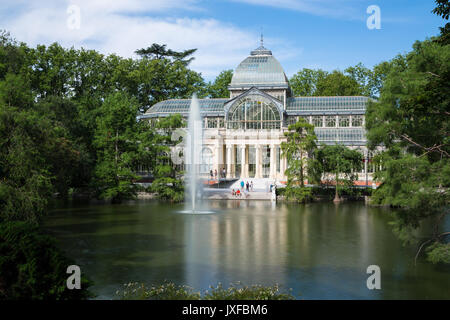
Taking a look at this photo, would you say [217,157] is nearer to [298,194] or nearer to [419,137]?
[298,194]

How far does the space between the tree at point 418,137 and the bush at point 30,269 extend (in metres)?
13.5

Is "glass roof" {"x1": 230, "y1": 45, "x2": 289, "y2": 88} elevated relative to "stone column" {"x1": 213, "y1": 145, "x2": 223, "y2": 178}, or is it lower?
elevated

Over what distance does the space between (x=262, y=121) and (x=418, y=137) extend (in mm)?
44469

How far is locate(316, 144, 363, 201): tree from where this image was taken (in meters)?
51.2

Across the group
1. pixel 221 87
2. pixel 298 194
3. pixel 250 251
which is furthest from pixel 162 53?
pixel 250 251

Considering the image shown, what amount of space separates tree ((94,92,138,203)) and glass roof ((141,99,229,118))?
1834 centimetres

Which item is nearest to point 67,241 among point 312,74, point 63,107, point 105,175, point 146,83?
point 105,175

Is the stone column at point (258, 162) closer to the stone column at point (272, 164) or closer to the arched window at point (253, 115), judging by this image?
the stone column at point (272, 164)

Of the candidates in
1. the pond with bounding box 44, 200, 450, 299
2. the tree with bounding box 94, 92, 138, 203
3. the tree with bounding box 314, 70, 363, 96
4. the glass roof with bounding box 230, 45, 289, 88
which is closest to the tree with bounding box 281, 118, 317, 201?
the pond with bounding box 44, 200, 450, 299

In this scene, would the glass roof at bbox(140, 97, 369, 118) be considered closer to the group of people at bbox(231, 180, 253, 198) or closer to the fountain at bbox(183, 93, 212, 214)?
the group of people at bbox(231, 180, 253, 198)

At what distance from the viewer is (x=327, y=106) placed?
68688 millimetres

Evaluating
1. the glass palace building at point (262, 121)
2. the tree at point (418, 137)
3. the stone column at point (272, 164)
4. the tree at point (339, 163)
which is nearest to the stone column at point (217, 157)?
the glass palace building at point (262, 121)

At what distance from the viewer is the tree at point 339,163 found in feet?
→ 168

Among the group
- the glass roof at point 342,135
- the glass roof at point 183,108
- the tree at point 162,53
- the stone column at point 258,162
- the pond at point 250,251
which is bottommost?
the pond at point 250,251
